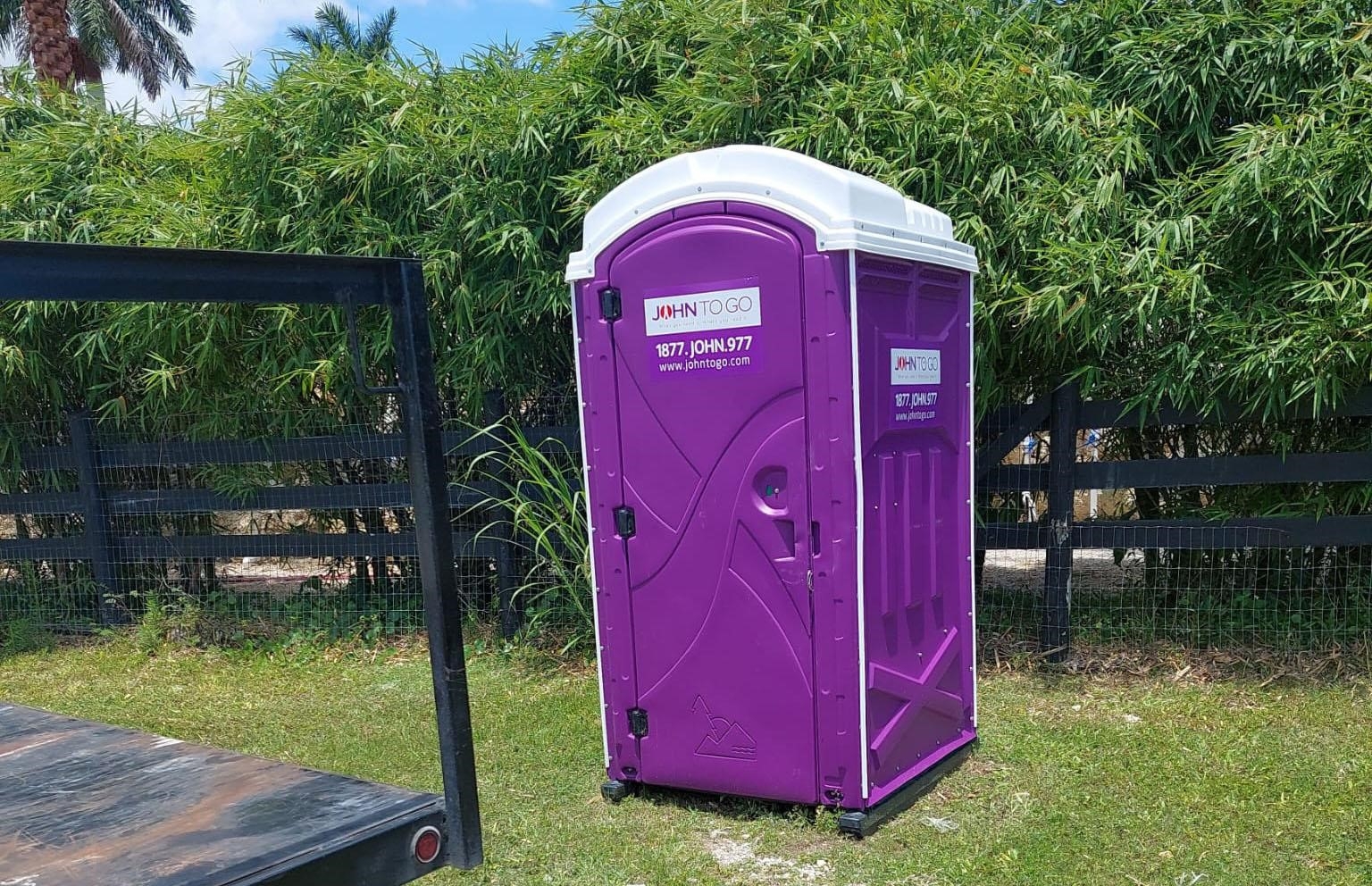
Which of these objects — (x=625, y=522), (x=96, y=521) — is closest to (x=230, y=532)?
(x=96, y=521)

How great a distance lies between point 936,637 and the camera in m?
4.10

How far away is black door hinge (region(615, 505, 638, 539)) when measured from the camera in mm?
3908

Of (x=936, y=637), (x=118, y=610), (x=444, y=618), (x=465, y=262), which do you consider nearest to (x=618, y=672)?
(x=936, y=637)

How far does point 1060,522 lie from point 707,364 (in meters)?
2.41

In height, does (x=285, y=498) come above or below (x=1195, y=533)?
above

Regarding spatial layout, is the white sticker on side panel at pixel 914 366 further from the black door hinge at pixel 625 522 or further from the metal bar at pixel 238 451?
the metal bar at pixel 238 451

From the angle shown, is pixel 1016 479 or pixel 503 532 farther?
pixel 503 532

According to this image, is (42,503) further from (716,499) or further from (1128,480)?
(1128,480)

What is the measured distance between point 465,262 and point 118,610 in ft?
11.5

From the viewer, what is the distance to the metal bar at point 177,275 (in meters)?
1.44

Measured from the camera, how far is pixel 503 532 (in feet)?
19.7

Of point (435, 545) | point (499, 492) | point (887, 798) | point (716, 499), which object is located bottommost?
point (887, 798)

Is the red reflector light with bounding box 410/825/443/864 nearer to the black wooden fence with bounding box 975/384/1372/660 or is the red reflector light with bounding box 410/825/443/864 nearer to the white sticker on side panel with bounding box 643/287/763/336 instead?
the white sticker on side panel with bounding box 643/287/763/336

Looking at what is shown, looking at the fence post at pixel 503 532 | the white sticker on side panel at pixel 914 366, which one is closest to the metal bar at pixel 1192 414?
the white sticker on side panel at pixel 914 366
